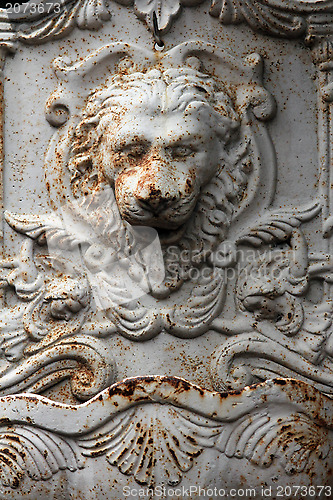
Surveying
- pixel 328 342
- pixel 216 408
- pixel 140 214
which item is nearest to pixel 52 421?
pixel 216 408

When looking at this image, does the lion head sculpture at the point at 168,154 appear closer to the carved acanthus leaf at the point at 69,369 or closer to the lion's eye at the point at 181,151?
the lion's eye at the point at 181,151

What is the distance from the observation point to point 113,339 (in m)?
2.71

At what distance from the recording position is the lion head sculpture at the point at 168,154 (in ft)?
8.54

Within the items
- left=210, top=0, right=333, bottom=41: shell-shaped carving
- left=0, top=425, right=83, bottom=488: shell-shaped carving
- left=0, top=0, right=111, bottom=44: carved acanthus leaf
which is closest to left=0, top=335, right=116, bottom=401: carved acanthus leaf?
left=0, top=425, right=83, bottom=488: shell-shaped carving

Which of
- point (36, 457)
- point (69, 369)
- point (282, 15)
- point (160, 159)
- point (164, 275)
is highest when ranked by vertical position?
point (282, 15)

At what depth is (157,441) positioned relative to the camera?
8.41 ft

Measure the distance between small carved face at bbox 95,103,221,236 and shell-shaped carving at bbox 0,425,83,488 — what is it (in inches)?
24.2

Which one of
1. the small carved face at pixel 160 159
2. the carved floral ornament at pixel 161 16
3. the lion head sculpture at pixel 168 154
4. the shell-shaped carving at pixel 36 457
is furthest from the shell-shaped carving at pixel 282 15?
the shell-shaped carving at pixel 36 457

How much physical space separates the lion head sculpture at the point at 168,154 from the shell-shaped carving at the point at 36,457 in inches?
23.4

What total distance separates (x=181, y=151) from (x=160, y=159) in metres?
0.07

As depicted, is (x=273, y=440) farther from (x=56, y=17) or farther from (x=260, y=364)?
(x=56, y=17)

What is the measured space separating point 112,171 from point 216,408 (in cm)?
68

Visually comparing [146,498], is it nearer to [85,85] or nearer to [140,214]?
[140,214]

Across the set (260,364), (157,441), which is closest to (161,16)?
(260,364)
